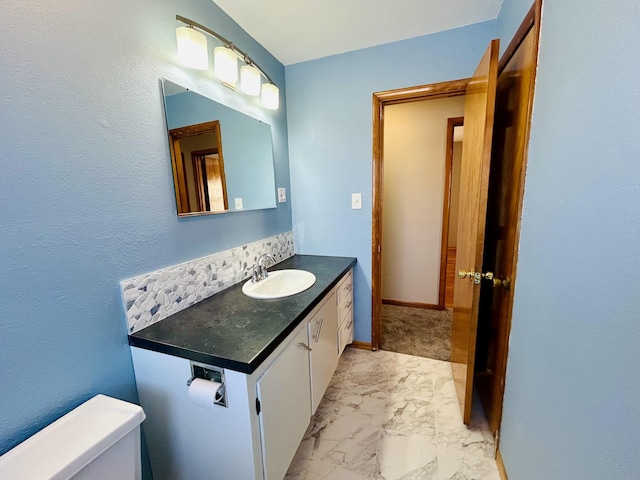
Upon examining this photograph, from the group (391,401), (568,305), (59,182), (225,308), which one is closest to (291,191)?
(225,308)

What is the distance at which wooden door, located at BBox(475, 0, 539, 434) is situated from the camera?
1114 mm

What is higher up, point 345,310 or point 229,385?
point 229,385

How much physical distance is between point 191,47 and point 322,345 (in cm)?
158

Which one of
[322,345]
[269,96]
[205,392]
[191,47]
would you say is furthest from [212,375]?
[269,96]

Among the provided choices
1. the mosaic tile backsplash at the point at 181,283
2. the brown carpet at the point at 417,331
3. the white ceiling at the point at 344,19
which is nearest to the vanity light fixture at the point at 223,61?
the white ceiling at the point at 344,19

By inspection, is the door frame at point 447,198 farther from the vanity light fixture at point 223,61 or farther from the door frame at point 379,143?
the vanity light fixture at point 223,61

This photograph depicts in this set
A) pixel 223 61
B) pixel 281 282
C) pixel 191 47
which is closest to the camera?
pixel 191 47

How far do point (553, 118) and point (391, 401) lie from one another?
1.70 meters

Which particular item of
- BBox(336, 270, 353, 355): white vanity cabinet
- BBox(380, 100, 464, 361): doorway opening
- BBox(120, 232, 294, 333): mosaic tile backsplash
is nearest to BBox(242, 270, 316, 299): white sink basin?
BBox(120, 232, 294, 333): mosaic tile backsplash

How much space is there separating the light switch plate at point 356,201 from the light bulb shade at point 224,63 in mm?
1124

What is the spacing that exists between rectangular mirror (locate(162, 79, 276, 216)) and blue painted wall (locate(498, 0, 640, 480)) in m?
1.44

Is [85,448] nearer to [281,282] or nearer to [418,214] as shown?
[281,282]

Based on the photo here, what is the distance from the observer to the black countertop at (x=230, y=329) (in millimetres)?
880

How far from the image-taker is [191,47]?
116cm
